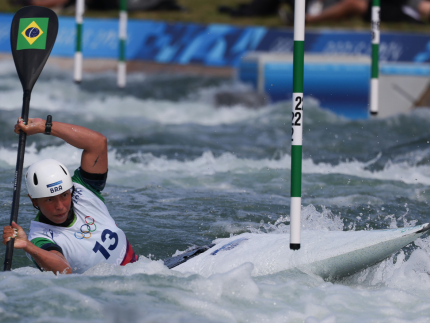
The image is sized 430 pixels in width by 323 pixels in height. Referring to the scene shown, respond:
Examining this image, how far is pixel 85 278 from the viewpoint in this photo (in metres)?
3.38

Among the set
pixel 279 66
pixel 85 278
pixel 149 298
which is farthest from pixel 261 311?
pixel 279 66

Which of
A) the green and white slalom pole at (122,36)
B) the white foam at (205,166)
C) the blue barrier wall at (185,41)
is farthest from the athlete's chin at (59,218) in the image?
the blue barrier wall at (185,41)

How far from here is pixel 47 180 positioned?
3449mm

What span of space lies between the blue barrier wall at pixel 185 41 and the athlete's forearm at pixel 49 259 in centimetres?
1026

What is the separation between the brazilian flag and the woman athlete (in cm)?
69

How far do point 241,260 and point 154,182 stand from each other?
2865mm

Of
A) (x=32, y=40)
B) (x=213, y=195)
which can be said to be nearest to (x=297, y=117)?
(x=32, y=40)

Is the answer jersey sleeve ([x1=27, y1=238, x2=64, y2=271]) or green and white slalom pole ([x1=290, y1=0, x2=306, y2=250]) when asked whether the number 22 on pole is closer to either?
green and white slalom pole ([x1=290, y1=0, x2=306, y2=250])

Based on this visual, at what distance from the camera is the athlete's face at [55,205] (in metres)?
3.50

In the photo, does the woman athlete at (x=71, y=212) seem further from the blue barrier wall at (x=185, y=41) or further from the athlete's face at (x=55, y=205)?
the blue barrier wall at (x=185, y=41)

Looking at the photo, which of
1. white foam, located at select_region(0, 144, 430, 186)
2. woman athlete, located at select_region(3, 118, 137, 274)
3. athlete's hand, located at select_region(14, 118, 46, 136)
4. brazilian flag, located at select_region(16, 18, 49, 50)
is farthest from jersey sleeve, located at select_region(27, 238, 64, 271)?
white foam, located at select_region(0, 144, 430, 186)

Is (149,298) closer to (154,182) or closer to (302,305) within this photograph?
(302,305)

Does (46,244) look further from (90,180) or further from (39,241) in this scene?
(90,180)

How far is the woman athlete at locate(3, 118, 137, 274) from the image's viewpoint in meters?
3.45
